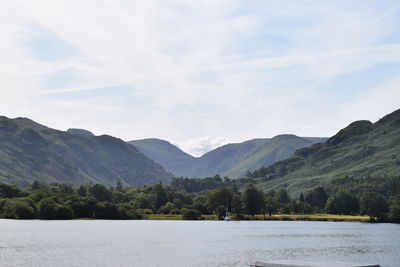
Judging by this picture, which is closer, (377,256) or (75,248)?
(377,256)

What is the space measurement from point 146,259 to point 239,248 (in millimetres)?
30627

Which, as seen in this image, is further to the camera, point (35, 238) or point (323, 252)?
point (35, 238)

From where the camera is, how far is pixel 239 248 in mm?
116500

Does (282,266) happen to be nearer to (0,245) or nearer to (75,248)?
(75,248)

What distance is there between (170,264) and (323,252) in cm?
3790

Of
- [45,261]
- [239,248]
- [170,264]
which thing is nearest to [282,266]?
[170,264]

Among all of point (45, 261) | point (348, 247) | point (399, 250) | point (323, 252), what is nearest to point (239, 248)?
point (323, 252)

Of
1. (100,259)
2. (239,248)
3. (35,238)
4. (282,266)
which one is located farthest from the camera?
(35,238)

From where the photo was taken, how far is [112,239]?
13538 centimetres

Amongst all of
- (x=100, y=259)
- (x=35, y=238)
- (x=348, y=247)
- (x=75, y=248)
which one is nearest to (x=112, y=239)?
(x=35, y=238)

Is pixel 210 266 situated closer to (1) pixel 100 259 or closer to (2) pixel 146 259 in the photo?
(2) pixel 146 259

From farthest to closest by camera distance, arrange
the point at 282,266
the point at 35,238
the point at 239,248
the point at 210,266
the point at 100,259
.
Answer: the point at 35,238, the point at 239,248, the point at 100,259, the point at 210,266, the point at 282,266

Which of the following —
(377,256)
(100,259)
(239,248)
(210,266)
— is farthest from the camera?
(239,248)

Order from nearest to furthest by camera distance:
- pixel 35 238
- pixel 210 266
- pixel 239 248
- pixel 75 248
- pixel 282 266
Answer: pixel 282 266
pixel 210 266
pixel 75 248
pixel 239 248
pixel 35 238
